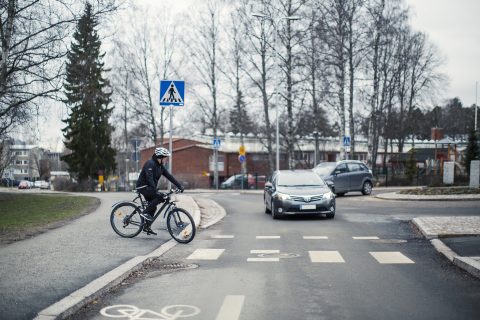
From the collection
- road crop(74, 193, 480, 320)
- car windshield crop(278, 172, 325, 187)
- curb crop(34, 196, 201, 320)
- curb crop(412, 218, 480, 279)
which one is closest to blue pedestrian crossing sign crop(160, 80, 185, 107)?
road crop(74, 193, 480, 320)

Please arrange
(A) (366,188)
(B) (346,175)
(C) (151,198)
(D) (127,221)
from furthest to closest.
Answer: 1. (A) (366,188)
2. (B) (346,175)
3. (D) (127,221)
4. (C) (151,198)

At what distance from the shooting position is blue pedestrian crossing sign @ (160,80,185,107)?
1492 centimetres

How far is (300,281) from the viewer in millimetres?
7480

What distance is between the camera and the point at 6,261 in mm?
8477

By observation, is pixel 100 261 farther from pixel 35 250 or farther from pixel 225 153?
pixel 225 153

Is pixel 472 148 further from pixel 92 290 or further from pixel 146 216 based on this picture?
pixel 92 290

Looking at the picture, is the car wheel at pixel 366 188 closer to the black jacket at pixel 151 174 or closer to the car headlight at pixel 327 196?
the car headlight at pixel 327 196

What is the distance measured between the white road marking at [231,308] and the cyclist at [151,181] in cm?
528

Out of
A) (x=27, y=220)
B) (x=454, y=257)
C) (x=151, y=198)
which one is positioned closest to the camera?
(x=454, y=257)

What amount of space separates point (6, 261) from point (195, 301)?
11.8 feet

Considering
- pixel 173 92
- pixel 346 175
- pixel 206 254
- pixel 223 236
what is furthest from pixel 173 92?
pixel 346 175

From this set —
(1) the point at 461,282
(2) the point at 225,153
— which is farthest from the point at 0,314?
(2) the point at 225,153

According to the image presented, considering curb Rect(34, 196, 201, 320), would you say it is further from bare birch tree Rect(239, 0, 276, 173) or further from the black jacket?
bare birch tree Rect(239, 0, 276, 173)

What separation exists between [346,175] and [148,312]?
2234cm
